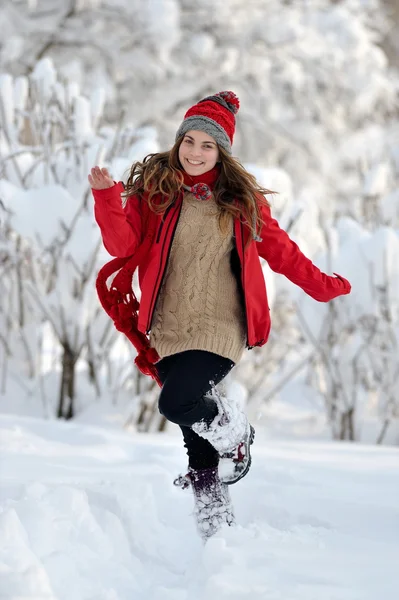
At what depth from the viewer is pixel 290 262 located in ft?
7.02

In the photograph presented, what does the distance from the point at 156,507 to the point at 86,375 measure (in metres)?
2.26

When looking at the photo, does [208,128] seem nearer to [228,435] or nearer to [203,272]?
[203,272]

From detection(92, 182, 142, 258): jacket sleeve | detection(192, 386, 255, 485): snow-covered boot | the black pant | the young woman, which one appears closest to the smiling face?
the young woman

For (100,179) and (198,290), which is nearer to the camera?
(100,179)

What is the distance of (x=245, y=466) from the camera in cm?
227

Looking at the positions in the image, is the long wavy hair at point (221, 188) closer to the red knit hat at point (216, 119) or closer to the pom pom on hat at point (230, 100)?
the red knit hat at point (216, 119)

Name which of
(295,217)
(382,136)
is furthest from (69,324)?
(382,136)

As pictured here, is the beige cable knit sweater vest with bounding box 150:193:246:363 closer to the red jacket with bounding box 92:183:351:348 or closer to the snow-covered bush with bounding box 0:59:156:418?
the red jacket with bounding box 92:183:351:348

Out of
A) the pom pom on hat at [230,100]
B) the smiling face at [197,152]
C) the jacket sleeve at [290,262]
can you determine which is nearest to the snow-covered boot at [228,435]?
the jacket sleeve at [290,262]

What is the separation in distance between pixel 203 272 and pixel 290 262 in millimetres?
267

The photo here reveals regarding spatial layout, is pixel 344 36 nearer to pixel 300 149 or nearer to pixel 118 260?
pixel 300 149

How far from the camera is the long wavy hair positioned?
208 centimetres

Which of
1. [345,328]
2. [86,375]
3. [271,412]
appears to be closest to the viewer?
[345,328]

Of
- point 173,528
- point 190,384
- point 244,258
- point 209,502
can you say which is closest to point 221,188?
point 244,258
